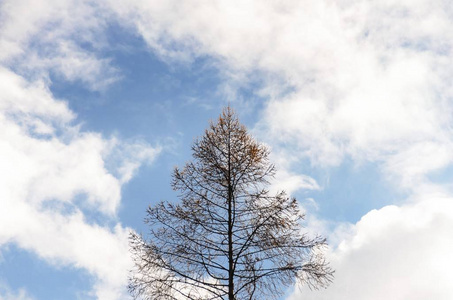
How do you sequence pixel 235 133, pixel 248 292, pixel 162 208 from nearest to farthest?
pixel 248 292, pixel 162 208, pixel 235 133

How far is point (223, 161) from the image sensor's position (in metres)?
12.3

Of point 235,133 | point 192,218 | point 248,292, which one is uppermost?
point 235,133

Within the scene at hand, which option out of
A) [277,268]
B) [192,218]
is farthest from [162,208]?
[277,268]

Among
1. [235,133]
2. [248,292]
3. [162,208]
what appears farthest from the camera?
[235,133]

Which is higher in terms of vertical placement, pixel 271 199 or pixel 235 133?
pixel 235 133

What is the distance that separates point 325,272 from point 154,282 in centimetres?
428

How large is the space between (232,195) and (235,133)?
1.84 metres

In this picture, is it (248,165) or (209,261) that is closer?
(209,261)

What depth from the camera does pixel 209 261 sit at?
36.4 ft

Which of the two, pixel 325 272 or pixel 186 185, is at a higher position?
pixel 186 185

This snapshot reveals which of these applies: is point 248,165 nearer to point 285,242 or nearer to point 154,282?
point 285,242

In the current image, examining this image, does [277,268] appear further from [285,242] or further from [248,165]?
[248,165]

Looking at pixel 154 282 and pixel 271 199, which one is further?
pixel 271 199

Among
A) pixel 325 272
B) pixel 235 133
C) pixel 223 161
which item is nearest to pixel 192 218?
pixel 223 161
